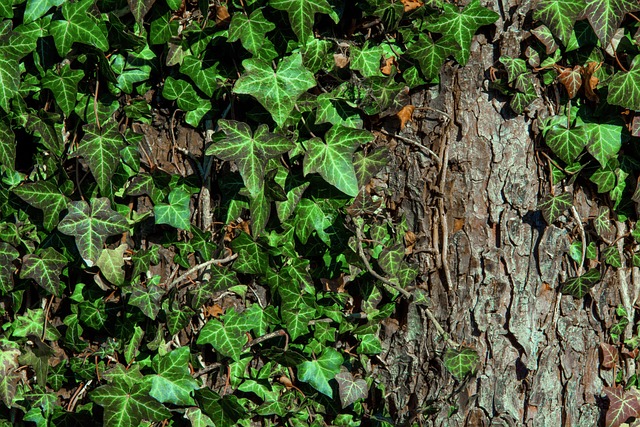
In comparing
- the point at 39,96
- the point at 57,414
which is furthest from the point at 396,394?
the point at 39,96

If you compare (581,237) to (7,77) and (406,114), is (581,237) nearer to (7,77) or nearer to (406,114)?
(406,114)

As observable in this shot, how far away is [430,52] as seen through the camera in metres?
2.11

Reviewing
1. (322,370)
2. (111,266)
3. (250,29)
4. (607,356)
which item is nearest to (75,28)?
(250,29)

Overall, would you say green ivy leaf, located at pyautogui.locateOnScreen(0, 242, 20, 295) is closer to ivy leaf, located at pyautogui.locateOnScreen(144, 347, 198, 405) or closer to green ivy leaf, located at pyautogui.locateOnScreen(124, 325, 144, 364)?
green ivy leaf, located at pyautogui.locateOnScreen(124, 325, 144, 364)

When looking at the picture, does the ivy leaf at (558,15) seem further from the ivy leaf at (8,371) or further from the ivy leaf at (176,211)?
the ivy leaf at (8,371)

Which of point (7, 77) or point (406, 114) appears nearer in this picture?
point (7, 77)

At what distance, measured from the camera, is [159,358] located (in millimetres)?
2193

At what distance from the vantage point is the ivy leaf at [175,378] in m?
2.17

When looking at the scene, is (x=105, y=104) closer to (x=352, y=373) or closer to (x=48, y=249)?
(x=48, y=249)

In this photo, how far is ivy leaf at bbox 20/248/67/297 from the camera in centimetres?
213

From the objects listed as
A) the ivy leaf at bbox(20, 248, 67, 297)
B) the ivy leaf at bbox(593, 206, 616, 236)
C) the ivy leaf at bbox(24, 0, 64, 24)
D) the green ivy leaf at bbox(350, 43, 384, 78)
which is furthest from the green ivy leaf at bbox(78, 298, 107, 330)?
the ivy leaf at bbox(593, 206, 616, 236)

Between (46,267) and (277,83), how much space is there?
0.95m

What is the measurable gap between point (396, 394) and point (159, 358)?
82cm

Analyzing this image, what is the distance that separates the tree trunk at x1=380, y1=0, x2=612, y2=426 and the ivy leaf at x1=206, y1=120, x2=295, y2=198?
0.44m
